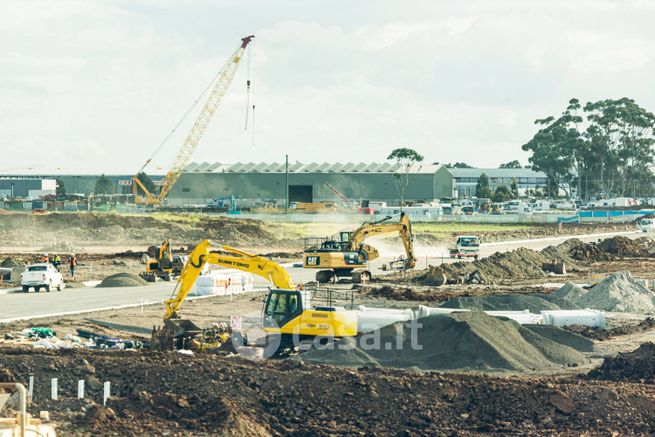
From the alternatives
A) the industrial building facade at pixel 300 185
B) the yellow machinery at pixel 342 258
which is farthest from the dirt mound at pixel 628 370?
the industrial building facade at pixel 300 185

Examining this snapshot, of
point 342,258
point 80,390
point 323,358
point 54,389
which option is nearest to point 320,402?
point 323,358

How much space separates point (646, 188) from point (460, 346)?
15968cm

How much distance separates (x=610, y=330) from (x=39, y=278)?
26.5 metres

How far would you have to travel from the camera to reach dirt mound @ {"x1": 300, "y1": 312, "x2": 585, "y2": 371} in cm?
2945

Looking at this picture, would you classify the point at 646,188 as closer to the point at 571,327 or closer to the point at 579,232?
the point at 579,232

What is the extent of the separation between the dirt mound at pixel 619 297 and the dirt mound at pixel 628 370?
57.0 ft

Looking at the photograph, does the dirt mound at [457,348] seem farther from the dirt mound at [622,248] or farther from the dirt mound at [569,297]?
the dirt mound at [622,248]

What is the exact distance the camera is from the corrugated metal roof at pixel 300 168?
163250 millimetres

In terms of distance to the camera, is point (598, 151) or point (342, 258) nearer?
point (342, 258)

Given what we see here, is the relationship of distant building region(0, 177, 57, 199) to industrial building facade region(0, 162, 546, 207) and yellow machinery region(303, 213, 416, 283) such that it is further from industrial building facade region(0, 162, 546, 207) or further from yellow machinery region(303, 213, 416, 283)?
yellow machinery region(303, 213, 416, 283)

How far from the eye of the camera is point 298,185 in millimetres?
161375

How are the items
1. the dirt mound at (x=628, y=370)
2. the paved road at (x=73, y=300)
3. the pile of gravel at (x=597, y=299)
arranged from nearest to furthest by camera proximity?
the dirt mound at (x=628, y=370) < the paved road at (x=73, y=300) < the pile of gravel at (x=597, y=299)

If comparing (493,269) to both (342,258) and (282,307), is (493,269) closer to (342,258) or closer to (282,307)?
(342,258)

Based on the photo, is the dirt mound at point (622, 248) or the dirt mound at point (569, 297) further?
the dirt mound at point (622, 248)
